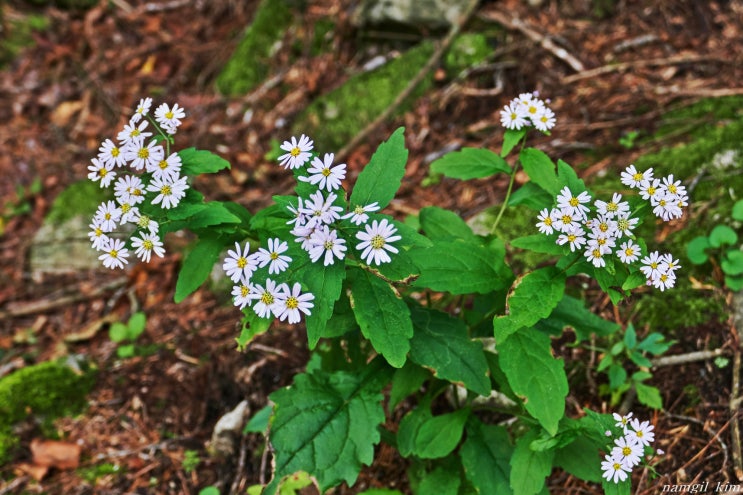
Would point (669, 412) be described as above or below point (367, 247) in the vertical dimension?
below

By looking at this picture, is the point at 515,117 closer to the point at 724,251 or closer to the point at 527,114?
the point at 527,114

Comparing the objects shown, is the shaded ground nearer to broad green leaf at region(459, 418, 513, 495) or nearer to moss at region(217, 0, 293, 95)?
moss at region(217, 0, 293, 95)

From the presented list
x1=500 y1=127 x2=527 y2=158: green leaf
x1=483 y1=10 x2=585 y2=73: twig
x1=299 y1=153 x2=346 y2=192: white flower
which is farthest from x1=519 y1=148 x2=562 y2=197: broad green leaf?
x1=483 y1=10 x2=585 y2=73: twig

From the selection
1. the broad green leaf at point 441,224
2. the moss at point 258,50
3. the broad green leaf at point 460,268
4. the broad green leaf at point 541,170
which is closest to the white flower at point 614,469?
the broad green leaf at point 460,268

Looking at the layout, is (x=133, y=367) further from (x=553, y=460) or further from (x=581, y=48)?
(x=581, y=48)

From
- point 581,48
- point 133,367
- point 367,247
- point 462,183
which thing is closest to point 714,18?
point 581,48

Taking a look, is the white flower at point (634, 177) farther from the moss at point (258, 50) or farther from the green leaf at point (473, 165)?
the moss at point (258, 50)
